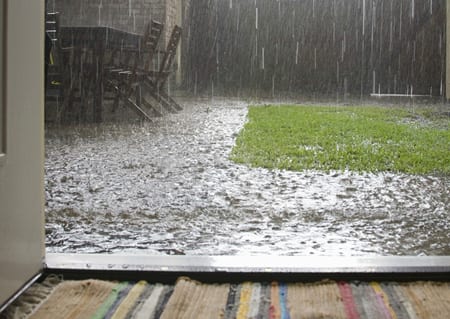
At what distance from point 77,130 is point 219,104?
1785mm

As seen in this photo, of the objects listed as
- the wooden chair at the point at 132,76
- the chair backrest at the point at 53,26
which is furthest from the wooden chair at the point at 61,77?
the wooden chair at the point at 132,76

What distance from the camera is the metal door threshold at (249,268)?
108 cm

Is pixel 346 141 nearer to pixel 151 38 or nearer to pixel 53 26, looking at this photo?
pixel 151 38

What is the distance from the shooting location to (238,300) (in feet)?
3.24

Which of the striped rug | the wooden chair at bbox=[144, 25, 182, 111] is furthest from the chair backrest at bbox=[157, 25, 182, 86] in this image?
the striped rug

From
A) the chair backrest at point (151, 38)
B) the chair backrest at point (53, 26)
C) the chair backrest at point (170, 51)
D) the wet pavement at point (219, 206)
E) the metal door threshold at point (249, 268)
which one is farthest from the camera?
the chair backrest at point (170, 51)

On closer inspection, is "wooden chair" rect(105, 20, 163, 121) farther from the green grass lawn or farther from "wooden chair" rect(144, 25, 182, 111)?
the green grass lawn

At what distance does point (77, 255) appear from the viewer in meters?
1.18

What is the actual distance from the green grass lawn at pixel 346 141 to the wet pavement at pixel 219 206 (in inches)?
5.3

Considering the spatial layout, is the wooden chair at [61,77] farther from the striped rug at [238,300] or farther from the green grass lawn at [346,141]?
the striped rug at [238,300]

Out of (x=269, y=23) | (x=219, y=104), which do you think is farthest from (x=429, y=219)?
(x=269, y=23)

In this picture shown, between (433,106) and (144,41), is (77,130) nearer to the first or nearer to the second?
(144,41)

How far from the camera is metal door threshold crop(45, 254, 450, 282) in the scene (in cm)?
108

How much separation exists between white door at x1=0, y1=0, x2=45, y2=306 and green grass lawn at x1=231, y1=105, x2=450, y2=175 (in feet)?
5.36
